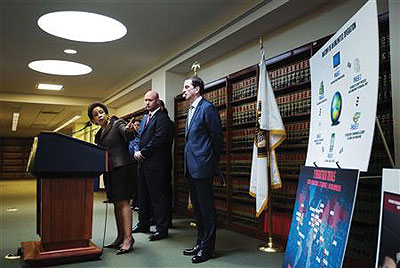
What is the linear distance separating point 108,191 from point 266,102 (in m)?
1.58

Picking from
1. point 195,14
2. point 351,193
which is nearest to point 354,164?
point 351,193

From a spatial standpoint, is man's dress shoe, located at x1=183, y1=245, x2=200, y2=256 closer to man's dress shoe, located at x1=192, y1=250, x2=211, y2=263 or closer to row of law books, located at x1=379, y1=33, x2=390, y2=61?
man's dress shoe, located at x1=192, y1=250, x2=211, y2=263

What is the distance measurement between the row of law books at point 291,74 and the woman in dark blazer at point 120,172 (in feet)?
5.06

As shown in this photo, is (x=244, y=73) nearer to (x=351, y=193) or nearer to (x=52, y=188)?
(x=52, y=188)

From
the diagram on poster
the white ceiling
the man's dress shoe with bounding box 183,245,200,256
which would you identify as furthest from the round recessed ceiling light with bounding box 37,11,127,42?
the diagram on poster

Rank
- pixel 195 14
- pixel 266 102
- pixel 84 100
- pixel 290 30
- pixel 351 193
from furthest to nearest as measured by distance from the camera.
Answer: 1. pixel 84 100
2. pixel 195 14
3. pixel 290 30
4. pixel 266 102
5. pixel 351 193

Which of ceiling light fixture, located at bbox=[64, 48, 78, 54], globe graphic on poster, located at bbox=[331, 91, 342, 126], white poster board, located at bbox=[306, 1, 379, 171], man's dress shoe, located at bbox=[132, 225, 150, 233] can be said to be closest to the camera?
Result: white poster board, located at bbox=[306, 1, 379, 171]

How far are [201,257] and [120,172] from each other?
944 millimetres

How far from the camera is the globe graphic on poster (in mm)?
1761

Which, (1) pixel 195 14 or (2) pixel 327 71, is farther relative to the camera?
(1) pixel 195 14

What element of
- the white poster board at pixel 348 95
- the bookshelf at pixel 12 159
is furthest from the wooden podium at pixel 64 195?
the bookshelf at pixel 12 159

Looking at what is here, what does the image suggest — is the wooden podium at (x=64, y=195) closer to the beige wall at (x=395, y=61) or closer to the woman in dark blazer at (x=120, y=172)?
the woman in dark blazer at (x=120, y=172)

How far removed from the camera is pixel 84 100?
9.02 m

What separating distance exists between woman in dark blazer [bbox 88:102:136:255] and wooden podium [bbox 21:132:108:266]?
0.54ft
